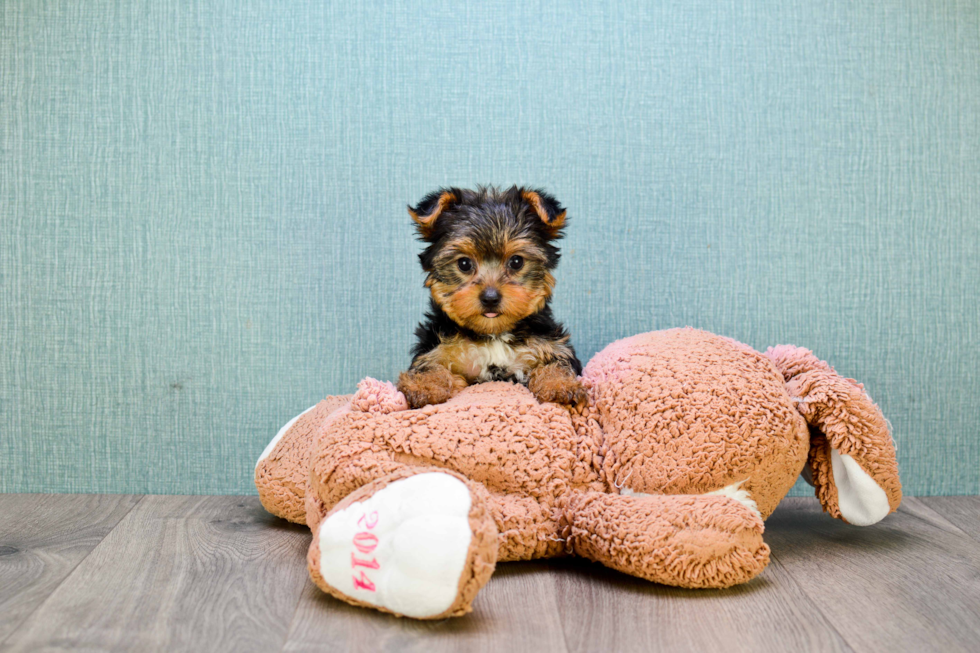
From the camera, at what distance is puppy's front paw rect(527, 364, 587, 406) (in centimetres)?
217

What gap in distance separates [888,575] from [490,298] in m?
1.29

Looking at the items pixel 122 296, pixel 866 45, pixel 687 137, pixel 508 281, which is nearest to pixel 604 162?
pixel 687 137

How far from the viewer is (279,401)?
9.29 ft

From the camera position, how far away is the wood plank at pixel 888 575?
5.61 feet

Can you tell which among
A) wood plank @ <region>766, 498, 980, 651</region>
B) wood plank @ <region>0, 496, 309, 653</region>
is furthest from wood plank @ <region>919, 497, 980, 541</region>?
wood plank @ <region>0, 496, 309, 653</region>

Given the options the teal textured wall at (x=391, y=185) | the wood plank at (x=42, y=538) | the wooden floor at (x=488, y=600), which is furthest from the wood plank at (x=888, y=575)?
the wood plank at (x=42, y=538)

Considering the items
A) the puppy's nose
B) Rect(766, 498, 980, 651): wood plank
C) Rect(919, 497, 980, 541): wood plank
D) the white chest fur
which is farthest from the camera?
Rect(919, 497, 980, 541): wood plank

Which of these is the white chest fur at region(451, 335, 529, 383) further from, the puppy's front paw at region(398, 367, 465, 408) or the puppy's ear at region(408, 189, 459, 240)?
the puppy's ear at region(408, 189, 459, 240)

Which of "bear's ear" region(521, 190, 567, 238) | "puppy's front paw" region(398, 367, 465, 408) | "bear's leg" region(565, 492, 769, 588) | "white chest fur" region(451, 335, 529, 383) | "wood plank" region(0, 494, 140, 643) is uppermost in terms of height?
"bear's ear" region(521, 190, 567, 238)

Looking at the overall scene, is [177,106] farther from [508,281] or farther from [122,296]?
[508,281]

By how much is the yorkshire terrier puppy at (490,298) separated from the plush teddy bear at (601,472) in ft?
0.27

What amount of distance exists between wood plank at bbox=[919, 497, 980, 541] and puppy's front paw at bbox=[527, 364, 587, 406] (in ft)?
4.45

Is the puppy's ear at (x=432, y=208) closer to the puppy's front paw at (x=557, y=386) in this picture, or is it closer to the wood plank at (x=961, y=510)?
the puppy's front paw at (x=557, y=386)

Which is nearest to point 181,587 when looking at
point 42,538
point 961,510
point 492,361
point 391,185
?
point 42,538
